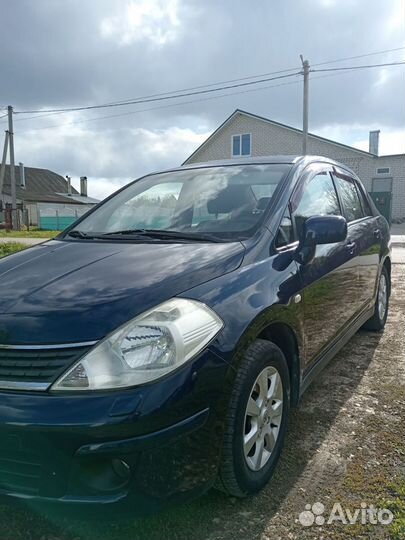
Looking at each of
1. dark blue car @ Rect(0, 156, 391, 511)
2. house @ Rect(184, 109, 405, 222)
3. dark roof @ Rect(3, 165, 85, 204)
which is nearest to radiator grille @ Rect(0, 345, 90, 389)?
dark blue car @ Rect(0, 156, 391, 511)

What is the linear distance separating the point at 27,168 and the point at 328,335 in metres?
63.1

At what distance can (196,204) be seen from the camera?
285 centimetres

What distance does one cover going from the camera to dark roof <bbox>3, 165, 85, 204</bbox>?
49.5 metres

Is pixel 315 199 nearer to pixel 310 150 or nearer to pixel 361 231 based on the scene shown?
pixel 361 231

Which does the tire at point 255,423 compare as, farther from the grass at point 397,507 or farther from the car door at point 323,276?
the grass at point 397,507

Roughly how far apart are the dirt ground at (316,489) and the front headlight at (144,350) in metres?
0.52

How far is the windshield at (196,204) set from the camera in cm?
254

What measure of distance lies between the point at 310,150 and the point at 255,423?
25.6 metres

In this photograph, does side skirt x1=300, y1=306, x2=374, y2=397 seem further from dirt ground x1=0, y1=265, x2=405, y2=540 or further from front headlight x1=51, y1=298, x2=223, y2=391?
front headlight x1=51, y1=298, x2=223, y2=391

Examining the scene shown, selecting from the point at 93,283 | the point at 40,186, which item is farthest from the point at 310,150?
the point at 40,186

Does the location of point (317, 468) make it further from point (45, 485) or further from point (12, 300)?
point (12, 300)

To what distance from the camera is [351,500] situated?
6.64 feet

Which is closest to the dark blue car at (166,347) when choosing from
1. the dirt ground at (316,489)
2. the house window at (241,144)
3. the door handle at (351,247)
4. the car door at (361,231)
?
the dirt ground at (316,489)

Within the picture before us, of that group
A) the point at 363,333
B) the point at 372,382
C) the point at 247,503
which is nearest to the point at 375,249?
the point at 363,333
